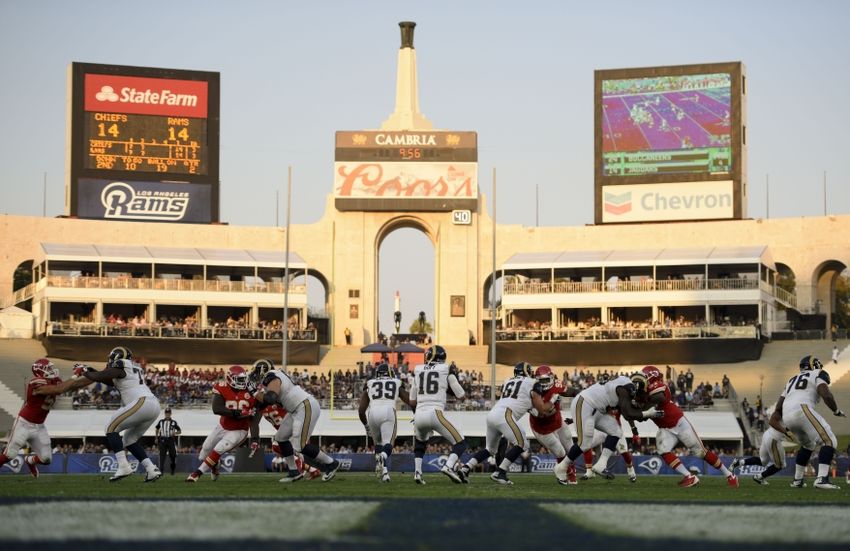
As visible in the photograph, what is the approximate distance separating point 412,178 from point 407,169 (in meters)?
0.59

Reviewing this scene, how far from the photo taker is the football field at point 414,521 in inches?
439

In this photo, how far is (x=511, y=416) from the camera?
75.6 feet

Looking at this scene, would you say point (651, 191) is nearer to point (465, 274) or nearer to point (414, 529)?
point (465, 274)

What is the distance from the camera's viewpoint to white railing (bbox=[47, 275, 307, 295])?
7231cm

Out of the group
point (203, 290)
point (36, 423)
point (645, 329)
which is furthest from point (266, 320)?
point (36, 423)

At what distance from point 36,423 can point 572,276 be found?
183 ft

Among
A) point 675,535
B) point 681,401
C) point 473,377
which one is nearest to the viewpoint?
point 675,535

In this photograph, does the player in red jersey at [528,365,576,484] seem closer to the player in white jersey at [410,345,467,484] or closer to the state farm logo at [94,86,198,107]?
the player in white jersey at [410,345,467,484]

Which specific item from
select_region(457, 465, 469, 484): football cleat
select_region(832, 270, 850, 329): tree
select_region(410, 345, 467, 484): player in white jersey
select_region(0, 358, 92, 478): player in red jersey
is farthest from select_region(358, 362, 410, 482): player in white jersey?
select_region(832, 270, 850, 329): tree

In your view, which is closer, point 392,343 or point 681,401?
point 681,401

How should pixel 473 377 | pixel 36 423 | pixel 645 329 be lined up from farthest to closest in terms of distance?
pixel 645 329, pixel 473 377, pixel 36 423

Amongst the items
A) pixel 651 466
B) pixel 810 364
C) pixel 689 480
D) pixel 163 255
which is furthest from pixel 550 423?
pixel 163 255

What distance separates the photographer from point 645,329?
71.3 m

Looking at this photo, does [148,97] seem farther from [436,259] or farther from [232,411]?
[232,411]
